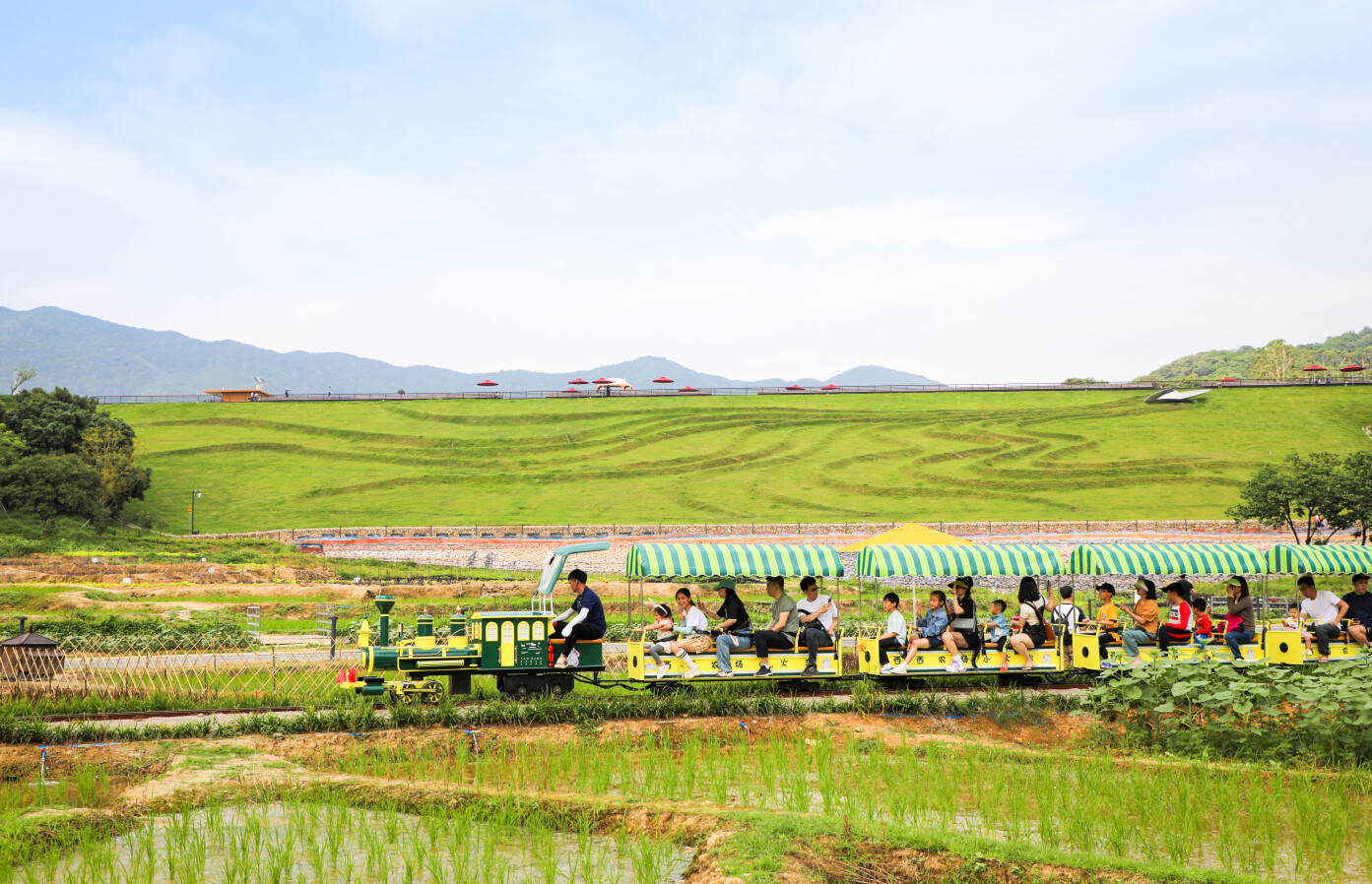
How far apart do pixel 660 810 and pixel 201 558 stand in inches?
1480

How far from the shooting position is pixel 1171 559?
15.3 metres

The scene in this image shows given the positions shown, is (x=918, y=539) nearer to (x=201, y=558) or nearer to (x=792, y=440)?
(x=201, y=558)

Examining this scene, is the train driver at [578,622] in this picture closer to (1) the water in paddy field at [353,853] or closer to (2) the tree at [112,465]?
(1) the water in paddy field at [353,853]

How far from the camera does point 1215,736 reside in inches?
406

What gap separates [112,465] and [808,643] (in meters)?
52.3

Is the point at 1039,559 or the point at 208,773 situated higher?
the point at 1039,559

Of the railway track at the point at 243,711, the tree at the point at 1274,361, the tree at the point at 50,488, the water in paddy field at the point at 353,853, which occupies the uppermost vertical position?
the tree at the point at 1274,361

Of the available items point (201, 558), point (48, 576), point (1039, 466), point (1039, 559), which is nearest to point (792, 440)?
point (1039, 466)

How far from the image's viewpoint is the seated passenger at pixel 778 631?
13.7 metres

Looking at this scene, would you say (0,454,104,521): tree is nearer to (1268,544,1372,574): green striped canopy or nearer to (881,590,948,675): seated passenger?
(881,590,948,675): seated passenger

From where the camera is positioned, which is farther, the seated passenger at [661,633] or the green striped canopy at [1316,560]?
the green striped canopy at [1316,560]

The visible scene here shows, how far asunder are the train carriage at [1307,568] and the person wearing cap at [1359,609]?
0.84ft

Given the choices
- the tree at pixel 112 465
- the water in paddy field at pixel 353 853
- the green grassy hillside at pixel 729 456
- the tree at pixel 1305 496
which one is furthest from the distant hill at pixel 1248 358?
the water in paddy field at pixel 353 853

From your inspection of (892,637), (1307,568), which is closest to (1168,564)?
(1307,568)
